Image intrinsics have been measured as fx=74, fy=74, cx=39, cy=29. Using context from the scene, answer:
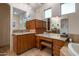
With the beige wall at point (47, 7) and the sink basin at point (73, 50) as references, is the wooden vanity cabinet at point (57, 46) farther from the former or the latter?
the beige wall at point (47, 7)

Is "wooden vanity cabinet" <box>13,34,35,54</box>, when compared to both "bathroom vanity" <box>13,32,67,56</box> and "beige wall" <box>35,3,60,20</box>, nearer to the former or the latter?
"bathroom vanity" <box>13,32,67,56</box>

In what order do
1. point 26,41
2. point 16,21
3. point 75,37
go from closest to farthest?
1. point 75,37
2. point 26,41
3. point 16,21

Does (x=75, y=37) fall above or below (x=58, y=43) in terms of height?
above

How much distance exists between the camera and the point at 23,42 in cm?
274

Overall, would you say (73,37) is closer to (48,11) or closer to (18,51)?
(48,11)

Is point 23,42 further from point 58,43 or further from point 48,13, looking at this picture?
point 48,13

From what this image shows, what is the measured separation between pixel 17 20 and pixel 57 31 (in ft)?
5.33

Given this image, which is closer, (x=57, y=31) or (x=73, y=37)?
(x=73, y=37)

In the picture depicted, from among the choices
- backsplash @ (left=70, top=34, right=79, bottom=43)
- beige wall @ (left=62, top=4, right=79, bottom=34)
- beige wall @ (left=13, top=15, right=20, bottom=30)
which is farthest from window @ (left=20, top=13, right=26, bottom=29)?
backsplash @ (left=70, top=34, right=79, bottom=43)

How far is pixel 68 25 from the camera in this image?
7.15ft

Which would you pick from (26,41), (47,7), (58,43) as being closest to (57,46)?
(58,43)

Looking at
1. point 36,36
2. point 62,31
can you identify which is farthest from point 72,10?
point 36,36

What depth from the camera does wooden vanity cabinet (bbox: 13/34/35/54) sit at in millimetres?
2546

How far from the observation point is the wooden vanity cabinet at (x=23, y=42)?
100 inches
